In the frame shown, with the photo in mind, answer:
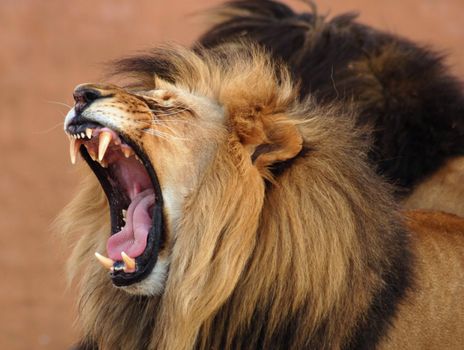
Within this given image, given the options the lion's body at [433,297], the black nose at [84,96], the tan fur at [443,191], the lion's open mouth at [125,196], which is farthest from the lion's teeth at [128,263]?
the tan fur at [443,191]

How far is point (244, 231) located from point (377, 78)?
129 centimetres

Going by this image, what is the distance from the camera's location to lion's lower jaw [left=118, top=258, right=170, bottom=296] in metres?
2.73

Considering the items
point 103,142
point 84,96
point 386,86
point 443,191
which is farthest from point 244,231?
point 386,86

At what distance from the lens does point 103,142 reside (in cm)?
266

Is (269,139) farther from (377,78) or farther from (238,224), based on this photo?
(377,78)

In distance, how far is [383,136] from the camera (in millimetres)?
3617

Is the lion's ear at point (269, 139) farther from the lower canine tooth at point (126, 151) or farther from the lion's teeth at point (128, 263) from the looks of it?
the lion's teeth at point (128, 263)

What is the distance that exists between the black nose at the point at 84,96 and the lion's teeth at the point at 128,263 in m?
0.36

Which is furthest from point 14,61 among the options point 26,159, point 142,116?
point 142,116

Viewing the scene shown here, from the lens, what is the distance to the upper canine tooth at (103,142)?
104 inches

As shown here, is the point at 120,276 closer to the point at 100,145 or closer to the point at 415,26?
the point at 100,145

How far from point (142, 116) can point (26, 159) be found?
4.04 m

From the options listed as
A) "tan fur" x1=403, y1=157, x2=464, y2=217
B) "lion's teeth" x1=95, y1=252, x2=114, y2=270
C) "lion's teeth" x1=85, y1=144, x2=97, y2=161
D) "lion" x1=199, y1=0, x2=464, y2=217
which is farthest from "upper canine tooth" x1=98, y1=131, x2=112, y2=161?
"tan fur" x1=403, y1=157, x2=464, y2=217

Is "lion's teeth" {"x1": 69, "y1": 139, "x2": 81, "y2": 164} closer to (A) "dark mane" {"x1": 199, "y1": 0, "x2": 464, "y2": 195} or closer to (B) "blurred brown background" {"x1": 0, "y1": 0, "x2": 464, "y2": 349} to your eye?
(A) "dark mane" {"x1": 199, "y1": 0, "x2": 464, "y2": 195}
